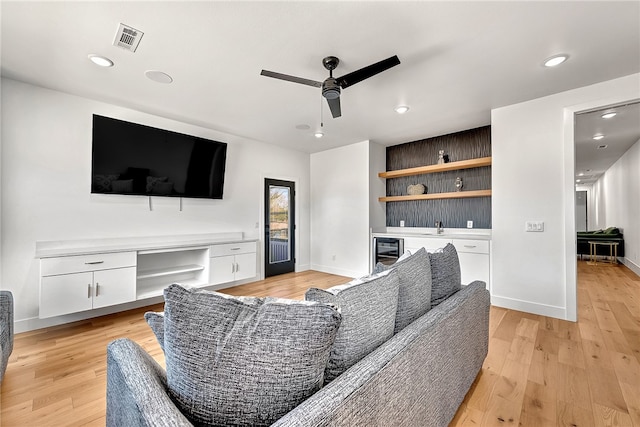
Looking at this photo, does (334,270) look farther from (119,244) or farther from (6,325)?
(6,325)

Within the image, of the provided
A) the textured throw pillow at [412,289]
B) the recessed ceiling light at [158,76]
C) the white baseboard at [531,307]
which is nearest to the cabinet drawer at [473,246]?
the white baseboard at [531,307]

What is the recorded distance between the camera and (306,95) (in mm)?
3092

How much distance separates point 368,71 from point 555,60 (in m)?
1.67

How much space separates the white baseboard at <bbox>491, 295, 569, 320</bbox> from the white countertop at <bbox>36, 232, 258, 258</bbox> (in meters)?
3.71

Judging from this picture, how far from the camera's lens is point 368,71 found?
220 centimetres

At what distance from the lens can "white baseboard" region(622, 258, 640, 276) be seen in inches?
204

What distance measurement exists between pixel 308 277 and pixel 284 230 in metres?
1.01

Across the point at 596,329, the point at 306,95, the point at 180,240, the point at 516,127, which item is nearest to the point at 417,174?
the point at 516,127

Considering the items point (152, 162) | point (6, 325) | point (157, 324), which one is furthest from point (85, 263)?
point (157, 324)

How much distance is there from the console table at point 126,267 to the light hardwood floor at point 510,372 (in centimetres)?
33

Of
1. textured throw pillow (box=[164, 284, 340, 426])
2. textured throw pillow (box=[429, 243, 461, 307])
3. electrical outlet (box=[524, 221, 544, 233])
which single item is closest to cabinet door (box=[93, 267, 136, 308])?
textured throw pillow (box=[164, 284, 340, 426])

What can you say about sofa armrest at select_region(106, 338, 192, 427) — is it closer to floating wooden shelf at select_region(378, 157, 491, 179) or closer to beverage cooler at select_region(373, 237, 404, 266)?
beverage cooler at select_region(373, 237, 404, 266)

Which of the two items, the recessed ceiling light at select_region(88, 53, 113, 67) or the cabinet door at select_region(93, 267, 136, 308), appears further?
the cabinet door at select_region(93, 267, 136, 308)

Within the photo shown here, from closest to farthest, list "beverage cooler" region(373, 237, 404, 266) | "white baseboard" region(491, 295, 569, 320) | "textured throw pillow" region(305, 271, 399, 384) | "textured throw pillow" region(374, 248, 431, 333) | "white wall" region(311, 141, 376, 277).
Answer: "textured throw pillow" region(305, 271, 399, 384) → "textured throw pillow" region(374, 248, 431, 333) → "white baseboard" region(491, 295, 569, 320) → "beverage cooler" region(373, 237, 404, 266) → "white wall" region(311, 141, 376, 277)
